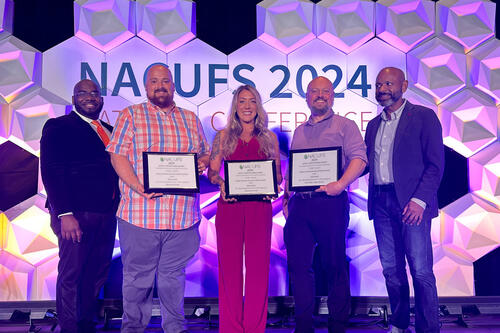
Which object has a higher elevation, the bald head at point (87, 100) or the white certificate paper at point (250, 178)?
the bald head at point (87, 100)

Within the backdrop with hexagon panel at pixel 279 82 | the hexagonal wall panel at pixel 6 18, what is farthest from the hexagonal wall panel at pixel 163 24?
the hexagonal wall panel at pixel 6 18

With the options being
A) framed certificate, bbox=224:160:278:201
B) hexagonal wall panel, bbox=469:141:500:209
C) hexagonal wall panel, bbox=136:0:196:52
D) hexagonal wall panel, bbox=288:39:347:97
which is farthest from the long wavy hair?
hexagonal wall panel, bbox=469:141:500:209

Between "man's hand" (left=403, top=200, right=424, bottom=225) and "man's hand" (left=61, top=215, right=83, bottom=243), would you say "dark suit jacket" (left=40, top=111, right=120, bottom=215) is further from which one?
"man's hand" (left=403, top=200, right=424, bottom=225)

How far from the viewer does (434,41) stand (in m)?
4.00

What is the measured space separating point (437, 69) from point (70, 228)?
318 centimetres

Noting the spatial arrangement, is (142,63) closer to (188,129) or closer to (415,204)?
(188,129)

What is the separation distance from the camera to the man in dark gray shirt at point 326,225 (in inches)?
113

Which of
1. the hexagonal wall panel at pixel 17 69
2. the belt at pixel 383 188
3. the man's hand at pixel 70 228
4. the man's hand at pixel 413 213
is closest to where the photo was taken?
the man's hand at pixel 70 228

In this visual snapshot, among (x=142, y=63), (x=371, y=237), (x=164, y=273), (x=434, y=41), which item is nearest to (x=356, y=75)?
(x=434, y=41)

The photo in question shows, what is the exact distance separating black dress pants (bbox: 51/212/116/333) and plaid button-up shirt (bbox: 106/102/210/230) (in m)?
0.44

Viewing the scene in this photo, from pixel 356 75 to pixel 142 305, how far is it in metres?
2.60

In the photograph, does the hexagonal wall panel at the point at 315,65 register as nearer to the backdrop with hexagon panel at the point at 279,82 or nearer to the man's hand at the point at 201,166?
the backdrop with hexagon panel at the point at 279,82

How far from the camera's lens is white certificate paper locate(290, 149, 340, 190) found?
9.62 feet

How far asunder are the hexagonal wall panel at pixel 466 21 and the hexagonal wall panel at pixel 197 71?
6.37 ft
